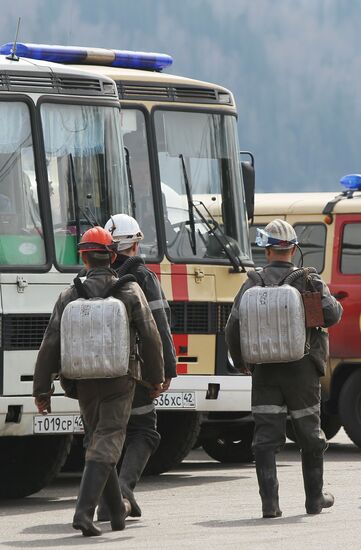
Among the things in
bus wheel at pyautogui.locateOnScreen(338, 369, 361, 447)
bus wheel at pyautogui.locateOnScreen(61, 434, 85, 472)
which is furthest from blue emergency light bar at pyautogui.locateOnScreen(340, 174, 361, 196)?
bus wheel at pyautogui.locateOnScreen(61, 434, 85, 472)

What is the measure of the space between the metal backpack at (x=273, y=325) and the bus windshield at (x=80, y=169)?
237 centimetres

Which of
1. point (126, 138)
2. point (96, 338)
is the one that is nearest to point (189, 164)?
point (126, 138)

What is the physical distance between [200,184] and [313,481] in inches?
166

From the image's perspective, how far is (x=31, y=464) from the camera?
46.1ft

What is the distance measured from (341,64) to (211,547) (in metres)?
28.0

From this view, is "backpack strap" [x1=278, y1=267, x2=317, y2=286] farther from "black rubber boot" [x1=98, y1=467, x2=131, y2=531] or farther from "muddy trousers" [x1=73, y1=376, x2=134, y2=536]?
"black rubber boot" [x1=98, y1=467, x2=131, y2=531]

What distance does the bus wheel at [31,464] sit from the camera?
14016 millimetres

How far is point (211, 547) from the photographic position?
1052 cm

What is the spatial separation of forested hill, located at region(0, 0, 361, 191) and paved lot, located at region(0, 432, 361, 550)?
2012 cm

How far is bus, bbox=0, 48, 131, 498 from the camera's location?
44.0 feet

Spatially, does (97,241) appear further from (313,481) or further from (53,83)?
(53,83)

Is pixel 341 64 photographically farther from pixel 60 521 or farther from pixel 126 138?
pixel 60 521

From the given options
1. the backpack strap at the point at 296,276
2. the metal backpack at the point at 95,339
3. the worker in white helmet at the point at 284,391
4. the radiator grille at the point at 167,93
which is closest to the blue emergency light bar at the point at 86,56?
the radiator grille at the point at 167,93

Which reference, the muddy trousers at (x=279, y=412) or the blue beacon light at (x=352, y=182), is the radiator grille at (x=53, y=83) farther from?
the blue beacon light at (x=352, y=182)
